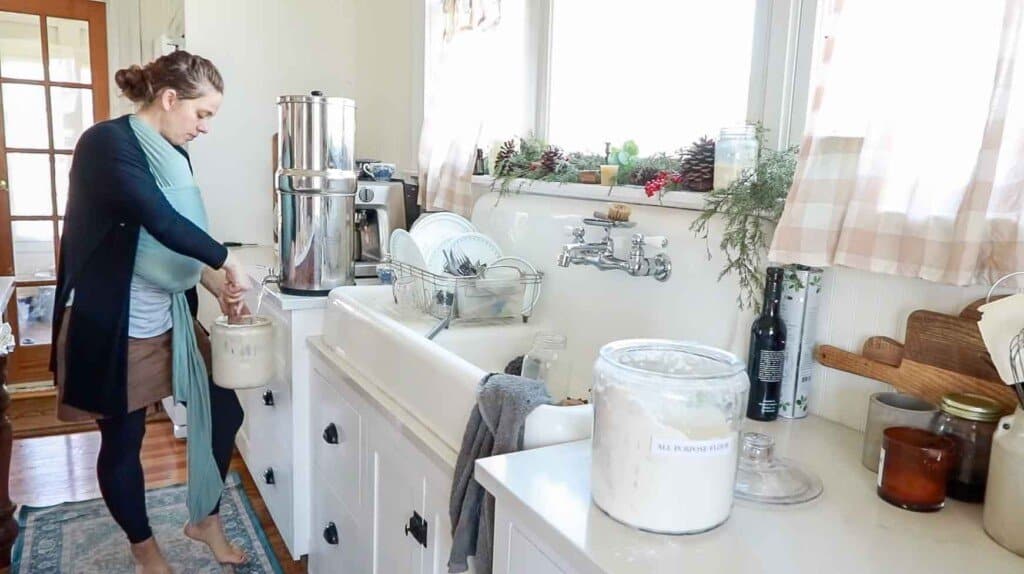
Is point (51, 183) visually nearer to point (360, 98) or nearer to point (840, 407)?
point (360, 98)

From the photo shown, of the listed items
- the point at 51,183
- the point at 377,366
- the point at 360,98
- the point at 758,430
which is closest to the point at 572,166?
the point at 377,366

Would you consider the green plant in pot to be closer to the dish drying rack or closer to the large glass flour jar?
the dish drying rack

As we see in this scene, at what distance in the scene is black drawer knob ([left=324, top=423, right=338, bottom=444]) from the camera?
5.83 ft

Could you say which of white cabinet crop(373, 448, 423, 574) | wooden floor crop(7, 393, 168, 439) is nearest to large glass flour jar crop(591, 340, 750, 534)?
white cabinet crop(373, 448, 423, 574)

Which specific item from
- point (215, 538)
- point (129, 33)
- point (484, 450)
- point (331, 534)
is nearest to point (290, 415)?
point (331, 534)

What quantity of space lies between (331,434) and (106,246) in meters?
0.70

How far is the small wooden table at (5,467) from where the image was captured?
2.01 m

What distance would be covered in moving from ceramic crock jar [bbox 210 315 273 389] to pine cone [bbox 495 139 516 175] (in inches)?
30.2

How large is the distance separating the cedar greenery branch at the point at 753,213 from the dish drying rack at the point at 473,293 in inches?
25.4

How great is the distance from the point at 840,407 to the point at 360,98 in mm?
2568

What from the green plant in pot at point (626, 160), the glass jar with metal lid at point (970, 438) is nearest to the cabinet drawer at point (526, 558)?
the glass jar with metal lid at point (970, 438)

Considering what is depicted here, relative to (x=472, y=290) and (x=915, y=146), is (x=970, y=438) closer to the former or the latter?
(x=915, y=146)

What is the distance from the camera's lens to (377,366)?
1567 mm

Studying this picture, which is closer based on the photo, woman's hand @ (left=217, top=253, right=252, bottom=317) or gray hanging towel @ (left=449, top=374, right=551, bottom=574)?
gray hanging towel @ (left=449, top=374, right=551, bottom=574)
